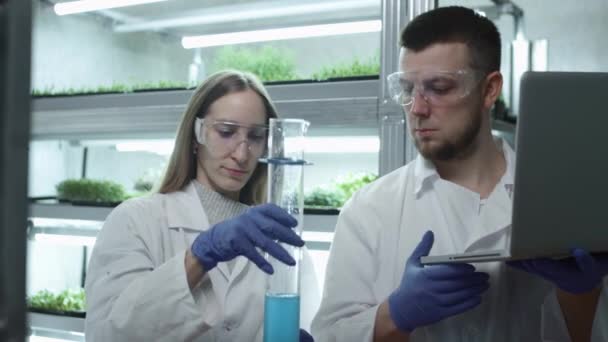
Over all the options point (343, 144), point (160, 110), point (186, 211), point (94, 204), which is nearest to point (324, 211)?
point (343, 144)

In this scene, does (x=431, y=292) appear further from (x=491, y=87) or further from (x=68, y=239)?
(x=68, y=239)

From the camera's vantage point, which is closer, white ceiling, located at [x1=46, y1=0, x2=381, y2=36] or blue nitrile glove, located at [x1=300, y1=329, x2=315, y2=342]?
blue nitrile glove, located at [x1=300, y1=329, x2=315, y2=342]

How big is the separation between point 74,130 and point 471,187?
1.98m

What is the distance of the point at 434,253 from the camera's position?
5.66 feet

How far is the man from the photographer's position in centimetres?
165

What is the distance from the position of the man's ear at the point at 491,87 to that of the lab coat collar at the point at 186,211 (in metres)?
0.94

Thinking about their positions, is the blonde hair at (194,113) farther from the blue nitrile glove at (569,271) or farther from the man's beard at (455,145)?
the blue nitrile glove at (569,271)

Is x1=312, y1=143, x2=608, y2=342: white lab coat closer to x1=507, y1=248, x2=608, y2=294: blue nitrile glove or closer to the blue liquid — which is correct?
x1=507, y1=248, x2=608, y2=294: blue nitrile glove

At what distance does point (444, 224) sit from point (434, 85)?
15.7 inches

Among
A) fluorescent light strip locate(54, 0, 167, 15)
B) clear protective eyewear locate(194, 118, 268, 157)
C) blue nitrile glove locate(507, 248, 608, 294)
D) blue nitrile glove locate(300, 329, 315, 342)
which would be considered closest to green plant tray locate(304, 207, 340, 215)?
clear protective eyewear locate(194, 118, 268, 157)

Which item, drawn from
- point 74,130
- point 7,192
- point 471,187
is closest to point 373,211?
point 471,187

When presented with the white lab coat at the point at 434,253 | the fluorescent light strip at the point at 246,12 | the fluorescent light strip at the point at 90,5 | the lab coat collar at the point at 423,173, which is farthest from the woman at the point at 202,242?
the fluorescent light strip at the point at 90,5

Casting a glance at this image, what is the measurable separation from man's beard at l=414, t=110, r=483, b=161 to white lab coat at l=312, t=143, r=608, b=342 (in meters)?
0.07

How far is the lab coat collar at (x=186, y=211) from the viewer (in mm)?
1896
